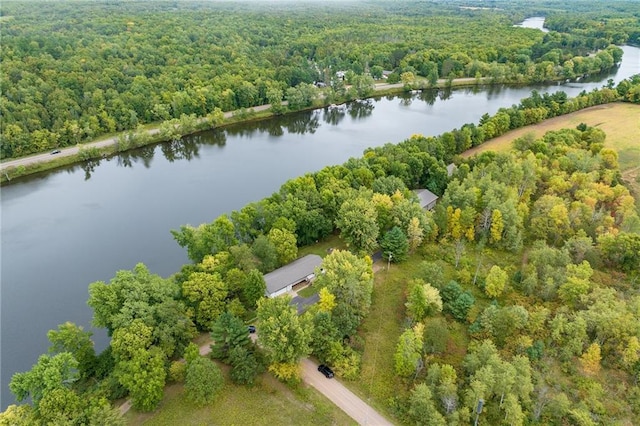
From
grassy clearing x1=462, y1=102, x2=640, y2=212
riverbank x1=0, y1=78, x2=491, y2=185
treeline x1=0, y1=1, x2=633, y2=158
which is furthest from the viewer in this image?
treeline x1=0, y1=1, x2=633, y2=158

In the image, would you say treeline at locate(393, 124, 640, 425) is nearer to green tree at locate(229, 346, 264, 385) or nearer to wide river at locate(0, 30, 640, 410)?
green tree at locate(229, 346, 264, 385)

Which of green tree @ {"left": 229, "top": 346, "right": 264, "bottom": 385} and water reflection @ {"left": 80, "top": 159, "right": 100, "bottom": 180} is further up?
water reflection @ {"left": 80, "top": 159, "right": 100, "bottom": 180}

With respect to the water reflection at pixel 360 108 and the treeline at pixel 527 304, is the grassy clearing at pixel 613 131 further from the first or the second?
the water reflection at pixel 360 108

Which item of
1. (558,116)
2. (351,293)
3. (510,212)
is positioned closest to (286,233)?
(351,293)

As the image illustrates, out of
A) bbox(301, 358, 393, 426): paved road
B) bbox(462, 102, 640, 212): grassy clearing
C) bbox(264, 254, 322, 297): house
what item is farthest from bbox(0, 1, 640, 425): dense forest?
bbox(462, 102, 640, 212): grassy clearing

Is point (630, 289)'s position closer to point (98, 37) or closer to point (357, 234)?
point (357, 234)

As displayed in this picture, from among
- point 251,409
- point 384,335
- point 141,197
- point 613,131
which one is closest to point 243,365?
point 251,409
